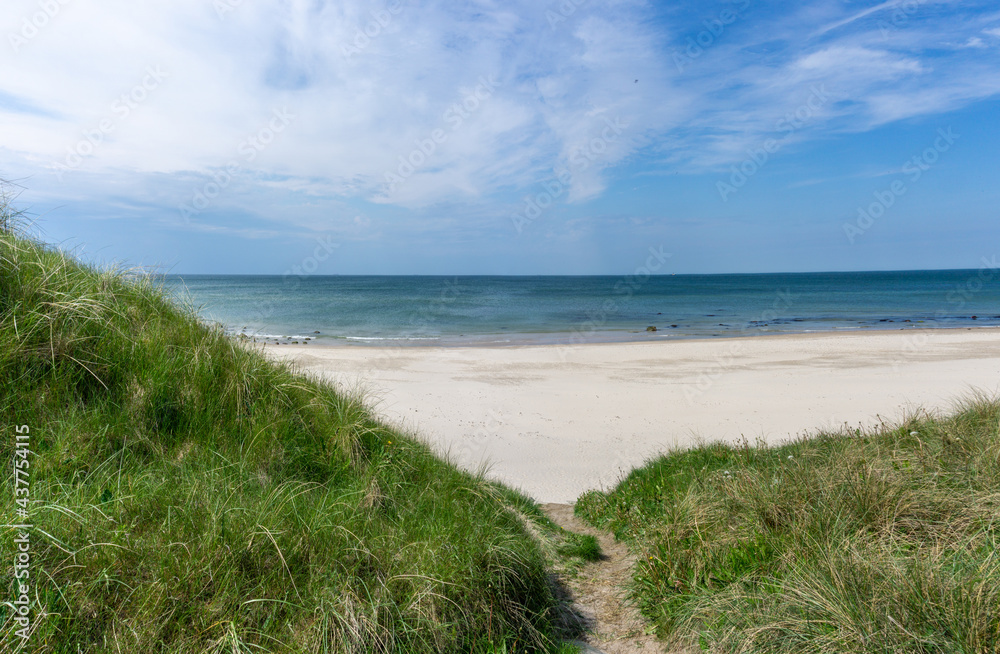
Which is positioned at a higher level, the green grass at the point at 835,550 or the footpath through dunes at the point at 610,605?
the green grass at the point at 835,550

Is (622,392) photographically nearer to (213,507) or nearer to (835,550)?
(835,550)

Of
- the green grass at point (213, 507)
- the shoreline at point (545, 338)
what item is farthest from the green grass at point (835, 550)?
the shoreline at point (545, 338)

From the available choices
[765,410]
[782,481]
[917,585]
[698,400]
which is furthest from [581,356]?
[917,585]

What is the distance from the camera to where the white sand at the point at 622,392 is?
1028 cm

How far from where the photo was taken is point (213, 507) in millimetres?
3248

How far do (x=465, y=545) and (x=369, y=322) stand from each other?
41835 millimetres

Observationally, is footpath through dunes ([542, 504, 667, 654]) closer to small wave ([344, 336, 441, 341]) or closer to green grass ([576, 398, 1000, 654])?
green grass ([576, 398, 1000, 654])

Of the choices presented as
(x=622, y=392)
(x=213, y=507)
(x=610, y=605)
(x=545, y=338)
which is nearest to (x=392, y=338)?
(x=545, y=338)

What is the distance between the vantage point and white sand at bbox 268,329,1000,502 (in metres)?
10.3

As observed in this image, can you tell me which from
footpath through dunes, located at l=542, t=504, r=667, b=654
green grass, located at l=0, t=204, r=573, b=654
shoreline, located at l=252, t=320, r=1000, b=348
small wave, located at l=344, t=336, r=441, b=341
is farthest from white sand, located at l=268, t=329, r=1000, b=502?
small wave, located at l=344, t=336, r=441, b=341

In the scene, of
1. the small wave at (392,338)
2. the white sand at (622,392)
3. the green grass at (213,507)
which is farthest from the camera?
the small wave at (392,338)

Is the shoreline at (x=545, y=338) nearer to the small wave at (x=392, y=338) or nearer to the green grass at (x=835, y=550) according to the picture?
the small wave at (x=392, y=338)

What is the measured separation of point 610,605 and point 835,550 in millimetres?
1805

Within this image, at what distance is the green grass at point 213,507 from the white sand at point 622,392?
154cm
